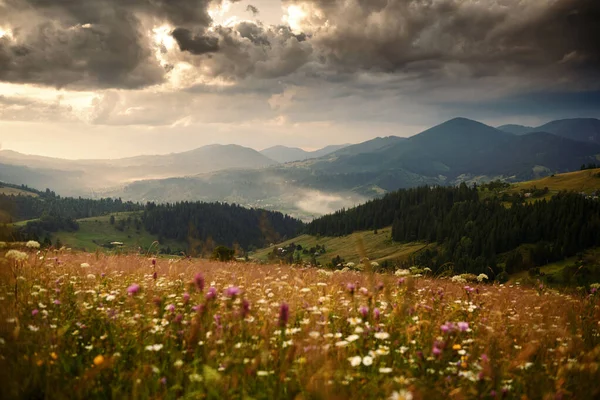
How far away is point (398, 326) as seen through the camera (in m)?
6.18

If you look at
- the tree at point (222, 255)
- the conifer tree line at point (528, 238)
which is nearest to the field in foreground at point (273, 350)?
the tree at point (222, 255)

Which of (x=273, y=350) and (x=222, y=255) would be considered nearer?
(x=273, y=350)

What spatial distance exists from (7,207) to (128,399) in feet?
19.5

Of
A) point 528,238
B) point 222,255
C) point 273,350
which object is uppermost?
point 273,350

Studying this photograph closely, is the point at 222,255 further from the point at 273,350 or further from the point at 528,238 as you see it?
the point at 528,238

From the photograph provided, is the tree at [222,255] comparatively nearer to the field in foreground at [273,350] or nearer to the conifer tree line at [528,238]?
the field in foreground at [273,350]

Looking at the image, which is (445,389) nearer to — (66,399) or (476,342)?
(476,342)

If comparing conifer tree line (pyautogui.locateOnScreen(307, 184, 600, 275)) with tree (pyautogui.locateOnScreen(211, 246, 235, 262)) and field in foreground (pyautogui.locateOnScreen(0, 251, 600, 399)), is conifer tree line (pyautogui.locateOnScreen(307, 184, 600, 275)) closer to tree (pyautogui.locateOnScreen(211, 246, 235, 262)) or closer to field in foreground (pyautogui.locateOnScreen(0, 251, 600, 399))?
tree (pyautogui.locateOnScreen(211, 246, 235, 262))

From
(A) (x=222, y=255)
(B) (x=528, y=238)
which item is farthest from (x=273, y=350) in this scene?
(B) (x=528, y=238)

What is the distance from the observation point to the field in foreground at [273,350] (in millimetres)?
4156

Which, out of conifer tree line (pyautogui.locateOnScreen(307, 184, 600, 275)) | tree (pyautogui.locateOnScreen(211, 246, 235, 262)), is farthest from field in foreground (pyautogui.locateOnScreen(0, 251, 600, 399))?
conifer tree line (pyautogui.locateOnScreen(307, 184, 600, 275))

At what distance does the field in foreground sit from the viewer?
Answer: 4.16 meters

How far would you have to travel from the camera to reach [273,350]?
5031 mm

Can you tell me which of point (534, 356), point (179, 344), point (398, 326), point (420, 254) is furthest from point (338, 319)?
point (420, 254)
